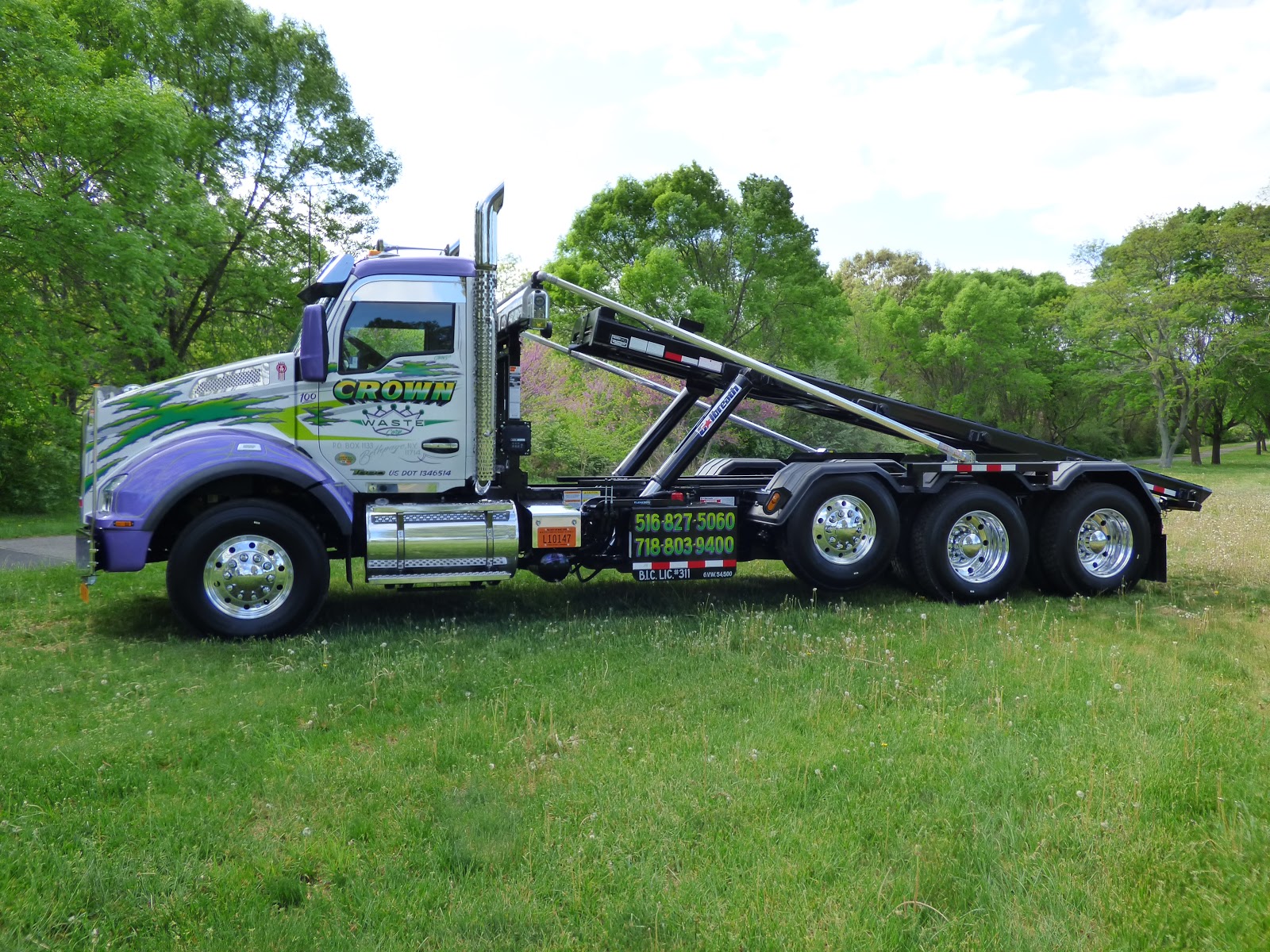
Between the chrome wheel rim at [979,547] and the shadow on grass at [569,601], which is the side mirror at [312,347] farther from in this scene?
A: the chrome wheel rim at [979,547]

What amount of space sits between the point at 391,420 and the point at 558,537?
169 centimetres

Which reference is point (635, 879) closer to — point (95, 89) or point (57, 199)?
point (57, 199)

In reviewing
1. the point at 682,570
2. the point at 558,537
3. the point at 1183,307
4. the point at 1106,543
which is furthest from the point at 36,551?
the point at 1183,307

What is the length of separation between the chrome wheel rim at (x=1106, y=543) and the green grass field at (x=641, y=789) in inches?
72.5

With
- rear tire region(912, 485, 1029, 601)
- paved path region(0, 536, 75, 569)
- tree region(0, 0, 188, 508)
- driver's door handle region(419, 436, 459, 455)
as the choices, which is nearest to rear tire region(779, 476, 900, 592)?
rear tire region(912, 485, 1029, 601)

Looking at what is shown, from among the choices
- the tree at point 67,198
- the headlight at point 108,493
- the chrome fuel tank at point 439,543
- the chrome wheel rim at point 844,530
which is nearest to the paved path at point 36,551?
the tree at point 67,198

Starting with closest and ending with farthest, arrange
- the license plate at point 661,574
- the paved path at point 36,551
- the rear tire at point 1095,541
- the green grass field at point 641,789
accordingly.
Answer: the green grass field at point 641,789, the license plate at point 661,574, the rear tire at point 1095,541, the paved path at point 36,551

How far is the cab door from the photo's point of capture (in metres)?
7.57

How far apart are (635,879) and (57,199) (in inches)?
595

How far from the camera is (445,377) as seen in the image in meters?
7.72

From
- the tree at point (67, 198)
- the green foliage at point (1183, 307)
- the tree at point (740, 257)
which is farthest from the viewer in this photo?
the green foliage at point (1183, 307)

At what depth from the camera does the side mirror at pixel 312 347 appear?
289 inches

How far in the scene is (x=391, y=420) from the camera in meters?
7.67

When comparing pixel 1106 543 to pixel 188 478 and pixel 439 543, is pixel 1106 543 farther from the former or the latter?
pixel 188 478
